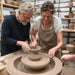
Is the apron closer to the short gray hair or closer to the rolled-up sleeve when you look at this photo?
the rolled-up sleeve

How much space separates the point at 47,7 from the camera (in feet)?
5.28

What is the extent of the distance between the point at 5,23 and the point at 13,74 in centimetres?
93

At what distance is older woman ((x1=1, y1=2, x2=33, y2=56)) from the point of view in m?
1.52

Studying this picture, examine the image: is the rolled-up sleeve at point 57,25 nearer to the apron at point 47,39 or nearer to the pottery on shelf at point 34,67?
the apron at point 47,39

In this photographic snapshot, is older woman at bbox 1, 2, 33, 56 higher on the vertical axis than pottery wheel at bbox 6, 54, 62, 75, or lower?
higher

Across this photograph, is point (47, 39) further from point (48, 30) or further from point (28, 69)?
point (28, 69)

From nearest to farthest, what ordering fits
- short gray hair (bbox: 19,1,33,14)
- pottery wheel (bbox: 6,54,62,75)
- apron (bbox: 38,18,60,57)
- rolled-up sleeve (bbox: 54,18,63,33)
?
pottery wheel (bbox: 6,54,62,75), short gray hair (bbox: 19,1,33,14), rolled-up sleeve (bbox: 54,18,63,33), apron (bbox: 38,18,60,57)

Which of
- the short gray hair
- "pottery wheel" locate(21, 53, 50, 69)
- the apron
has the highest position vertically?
the short gray hair

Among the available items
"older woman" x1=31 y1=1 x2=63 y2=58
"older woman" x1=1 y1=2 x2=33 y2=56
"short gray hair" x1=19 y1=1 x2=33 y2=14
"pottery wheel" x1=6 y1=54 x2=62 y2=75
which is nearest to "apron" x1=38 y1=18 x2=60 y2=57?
"older woman" x1=31 y1=1 x2=63 y2=58

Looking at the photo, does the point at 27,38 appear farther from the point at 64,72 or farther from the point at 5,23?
the point at 64,72

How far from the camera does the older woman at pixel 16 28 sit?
4.99ft

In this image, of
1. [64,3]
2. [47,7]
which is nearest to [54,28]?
[47,7]

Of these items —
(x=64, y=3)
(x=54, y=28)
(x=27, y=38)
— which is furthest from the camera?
(x=64, y=3)

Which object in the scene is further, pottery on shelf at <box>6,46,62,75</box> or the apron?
the apron
